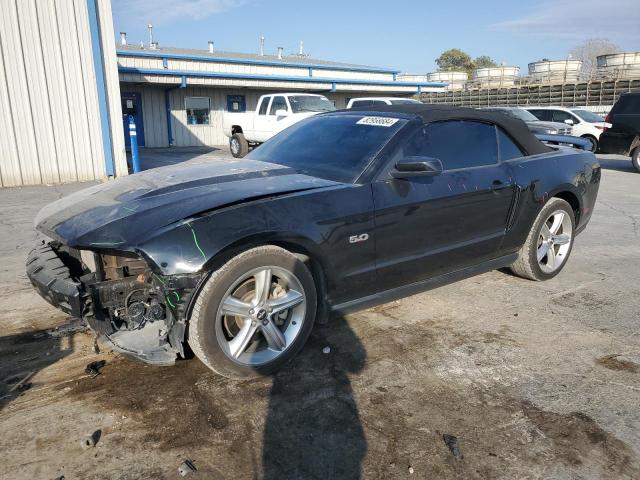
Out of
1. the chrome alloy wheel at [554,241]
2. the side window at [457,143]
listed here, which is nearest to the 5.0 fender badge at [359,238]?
the side window at [457,143]


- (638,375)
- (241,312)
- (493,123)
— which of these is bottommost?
(638,375)

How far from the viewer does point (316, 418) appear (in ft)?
8.17

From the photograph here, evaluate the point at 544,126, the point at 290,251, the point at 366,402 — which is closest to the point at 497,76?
the point at 544,126

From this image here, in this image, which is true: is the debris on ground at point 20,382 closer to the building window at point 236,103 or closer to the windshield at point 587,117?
the windshield at point 587,117

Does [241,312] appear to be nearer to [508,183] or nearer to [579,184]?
[508,183]

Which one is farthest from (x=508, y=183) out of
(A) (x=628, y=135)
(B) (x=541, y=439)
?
(A) (x=628, y=135)

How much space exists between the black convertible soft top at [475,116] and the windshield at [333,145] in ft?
0.67

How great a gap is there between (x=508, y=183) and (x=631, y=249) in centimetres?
279

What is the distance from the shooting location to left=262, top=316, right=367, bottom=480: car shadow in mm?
2162

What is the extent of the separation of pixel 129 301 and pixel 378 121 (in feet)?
7.07

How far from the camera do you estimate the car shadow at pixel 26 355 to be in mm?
2762

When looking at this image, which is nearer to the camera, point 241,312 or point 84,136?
point 241,312

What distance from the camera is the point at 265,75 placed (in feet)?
73.0

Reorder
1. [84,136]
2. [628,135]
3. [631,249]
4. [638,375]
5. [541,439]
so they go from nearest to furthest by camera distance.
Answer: [541,439] → [638,375] → [631,249] → [84,136] → [628,135]
